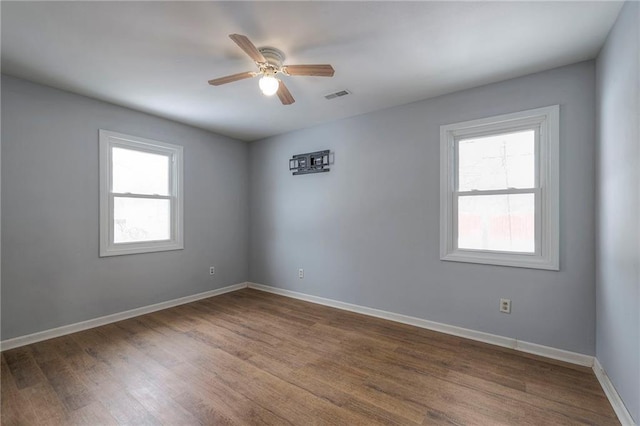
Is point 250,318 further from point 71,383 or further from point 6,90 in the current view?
point 6,90

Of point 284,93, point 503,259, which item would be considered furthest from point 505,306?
point 284,93

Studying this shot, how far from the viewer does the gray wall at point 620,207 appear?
5.26 ft

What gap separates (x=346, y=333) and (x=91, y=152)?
3.57 metres

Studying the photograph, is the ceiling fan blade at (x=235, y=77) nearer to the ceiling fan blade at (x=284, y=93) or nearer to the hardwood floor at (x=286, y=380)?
the ceiling fan blade at (x=284, y=93)

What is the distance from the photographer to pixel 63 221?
9.78 ft

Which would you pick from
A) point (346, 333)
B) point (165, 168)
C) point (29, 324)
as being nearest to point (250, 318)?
point (346, 333)

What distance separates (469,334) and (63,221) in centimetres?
450

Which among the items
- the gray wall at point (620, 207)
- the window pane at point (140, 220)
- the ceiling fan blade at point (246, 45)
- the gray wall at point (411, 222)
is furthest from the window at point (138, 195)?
the gray wall at point (620, 207)

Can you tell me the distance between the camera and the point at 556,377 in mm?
2191

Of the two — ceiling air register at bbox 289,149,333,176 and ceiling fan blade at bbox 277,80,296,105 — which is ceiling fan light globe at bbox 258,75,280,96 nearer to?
ceiling fan blade at bbox 277,80,296,105

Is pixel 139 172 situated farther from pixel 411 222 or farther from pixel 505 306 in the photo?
pixel 505 306

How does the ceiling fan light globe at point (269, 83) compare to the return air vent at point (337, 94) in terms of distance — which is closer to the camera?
the ceiling fan light globe at point (269, 83)

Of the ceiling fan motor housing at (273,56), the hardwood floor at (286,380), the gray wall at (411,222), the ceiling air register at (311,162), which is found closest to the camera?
the hardwood floor at (286,380)

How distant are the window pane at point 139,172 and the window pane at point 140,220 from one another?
144 millimetres
